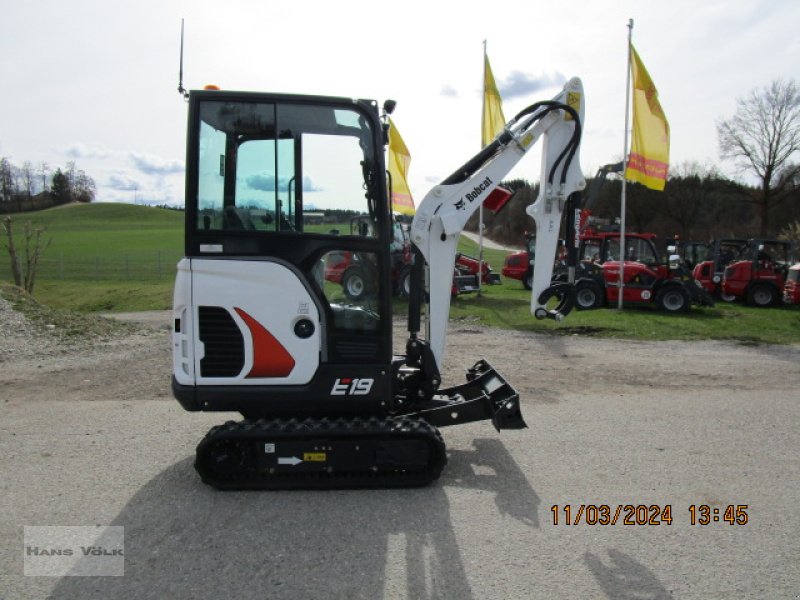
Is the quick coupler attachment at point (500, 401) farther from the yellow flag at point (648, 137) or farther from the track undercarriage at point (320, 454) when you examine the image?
the yellow flag at point (648, 137)

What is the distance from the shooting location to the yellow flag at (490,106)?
1761 centimetres

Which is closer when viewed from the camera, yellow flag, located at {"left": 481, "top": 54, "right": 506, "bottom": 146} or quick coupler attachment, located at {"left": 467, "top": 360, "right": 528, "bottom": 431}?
quick coupler attachment, located at {"left": 467, "top": 360, "right": 528, "bottom": 431}

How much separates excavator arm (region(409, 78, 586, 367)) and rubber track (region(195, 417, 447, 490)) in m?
0.98

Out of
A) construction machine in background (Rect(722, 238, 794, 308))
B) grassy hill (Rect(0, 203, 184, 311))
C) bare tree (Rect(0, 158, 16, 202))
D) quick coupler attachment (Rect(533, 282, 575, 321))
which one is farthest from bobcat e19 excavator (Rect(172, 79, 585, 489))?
bare tree (Rect(0, 158, 16, 202))

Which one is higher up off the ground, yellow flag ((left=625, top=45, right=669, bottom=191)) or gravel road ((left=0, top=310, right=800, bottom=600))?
yellow flag ((left=625, top=45, right=669, bottom=191))

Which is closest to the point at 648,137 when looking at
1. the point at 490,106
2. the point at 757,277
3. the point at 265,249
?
the point at 490,106

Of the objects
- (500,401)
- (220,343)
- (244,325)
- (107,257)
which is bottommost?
(500,401)

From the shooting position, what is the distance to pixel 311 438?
180 inches

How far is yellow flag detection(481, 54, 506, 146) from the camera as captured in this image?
1761 cm

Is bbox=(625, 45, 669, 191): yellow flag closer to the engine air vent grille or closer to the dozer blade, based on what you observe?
the dozer blade

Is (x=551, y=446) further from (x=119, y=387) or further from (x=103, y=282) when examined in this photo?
(x=103, y=282)

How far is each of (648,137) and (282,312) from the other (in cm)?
1114

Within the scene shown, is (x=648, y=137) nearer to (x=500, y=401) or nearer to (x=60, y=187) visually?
(x=500, y=401)

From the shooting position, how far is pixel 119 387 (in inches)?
313
